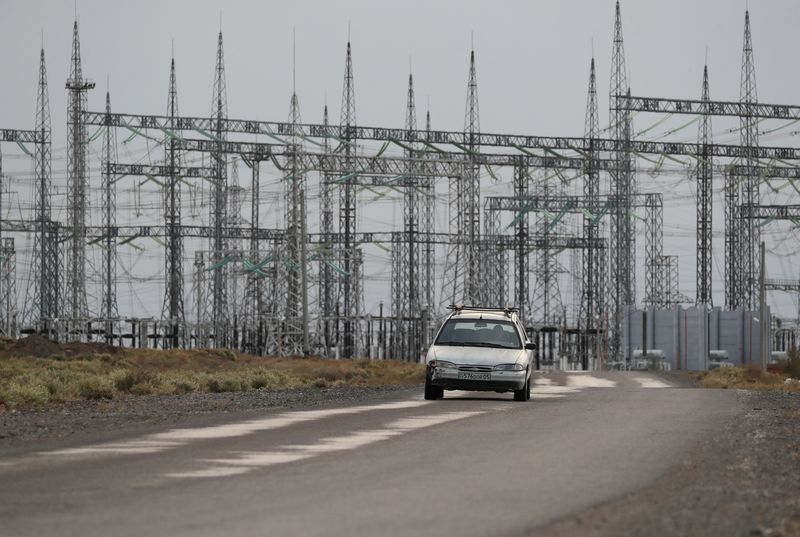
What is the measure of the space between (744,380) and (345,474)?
1476 inches

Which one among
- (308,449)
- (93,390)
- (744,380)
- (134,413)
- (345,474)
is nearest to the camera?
(345,474)

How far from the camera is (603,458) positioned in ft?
49.2

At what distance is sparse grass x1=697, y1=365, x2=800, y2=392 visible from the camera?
43.2 metres

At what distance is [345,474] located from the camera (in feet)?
42.4

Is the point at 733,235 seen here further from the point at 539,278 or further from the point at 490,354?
the point at 490,354

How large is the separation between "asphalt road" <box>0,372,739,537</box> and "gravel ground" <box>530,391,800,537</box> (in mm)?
294

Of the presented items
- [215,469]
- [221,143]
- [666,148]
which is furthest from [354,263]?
[215,469]

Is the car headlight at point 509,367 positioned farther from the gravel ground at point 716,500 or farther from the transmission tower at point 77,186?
the transmission tower at point 77,186

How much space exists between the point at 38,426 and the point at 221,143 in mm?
62413

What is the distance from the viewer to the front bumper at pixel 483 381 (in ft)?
86.3

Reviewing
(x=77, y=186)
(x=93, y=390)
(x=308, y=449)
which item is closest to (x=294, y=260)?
(x=77, y=186)

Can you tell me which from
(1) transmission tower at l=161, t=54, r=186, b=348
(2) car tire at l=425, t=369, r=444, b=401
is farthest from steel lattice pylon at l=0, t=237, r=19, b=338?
(2) car tire at l=425, t=369, r=444, b=401

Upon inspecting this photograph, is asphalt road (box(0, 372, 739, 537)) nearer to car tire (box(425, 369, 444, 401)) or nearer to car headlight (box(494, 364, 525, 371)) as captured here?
car headlight (box(494, 364, 525, 371))

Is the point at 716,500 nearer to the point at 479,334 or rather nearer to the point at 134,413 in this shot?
the point at 134,413
